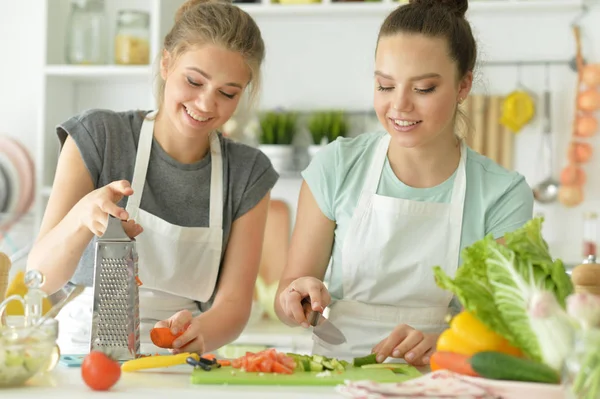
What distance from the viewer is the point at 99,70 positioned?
11.3ft

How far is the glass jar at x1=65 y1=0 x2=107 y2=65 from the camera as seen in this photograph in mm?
3484

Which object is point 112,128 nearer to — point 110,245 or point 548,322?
point 110,245

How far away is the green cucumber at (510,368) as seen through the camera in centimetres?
111

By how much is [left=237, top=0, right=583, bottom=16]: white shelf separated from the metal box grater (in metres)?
2.18

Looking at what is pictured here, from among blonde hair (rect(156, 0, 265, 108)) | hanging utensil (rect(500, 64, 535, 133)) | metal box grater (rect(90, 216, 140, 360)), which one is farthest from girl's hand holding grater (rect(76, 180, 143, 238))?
hanging utensil (rect(500, 64, 535, 133))

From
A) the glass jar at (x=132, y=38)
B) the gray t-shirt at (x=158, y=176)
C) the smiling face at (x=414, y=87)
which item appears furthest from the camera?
the glass jar at (x=132, y=38)

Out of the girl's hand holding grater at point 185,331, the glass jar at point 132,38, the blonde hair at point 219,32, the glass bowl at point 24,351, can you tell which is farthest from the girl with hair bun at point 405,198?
the glass jar at point 132,38

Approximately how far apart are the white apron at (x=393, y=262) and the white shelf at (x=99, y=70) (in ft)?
6.01

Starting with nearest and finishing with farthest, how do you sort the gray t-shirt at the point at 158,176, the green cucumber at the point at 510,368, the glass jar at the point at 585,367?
the glass jar at the point at 585,367, the green cucumber at the point at 510,368, the gray t-shirt at the point at 158,176

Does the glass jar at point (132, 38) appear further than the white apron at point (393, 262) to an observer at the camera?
Yes

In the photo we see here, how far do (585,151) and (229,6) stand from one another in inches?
→ 78.3

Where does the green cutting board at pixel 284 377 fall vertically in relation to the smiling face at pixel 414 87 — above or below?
below

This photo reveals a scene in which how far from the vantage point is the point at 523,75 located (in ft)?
11.7

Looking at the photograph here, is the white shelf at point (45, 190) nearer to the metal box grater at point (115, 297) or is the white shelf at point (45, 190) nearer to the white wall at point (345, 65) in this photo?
the white wall at point (345, 65)
